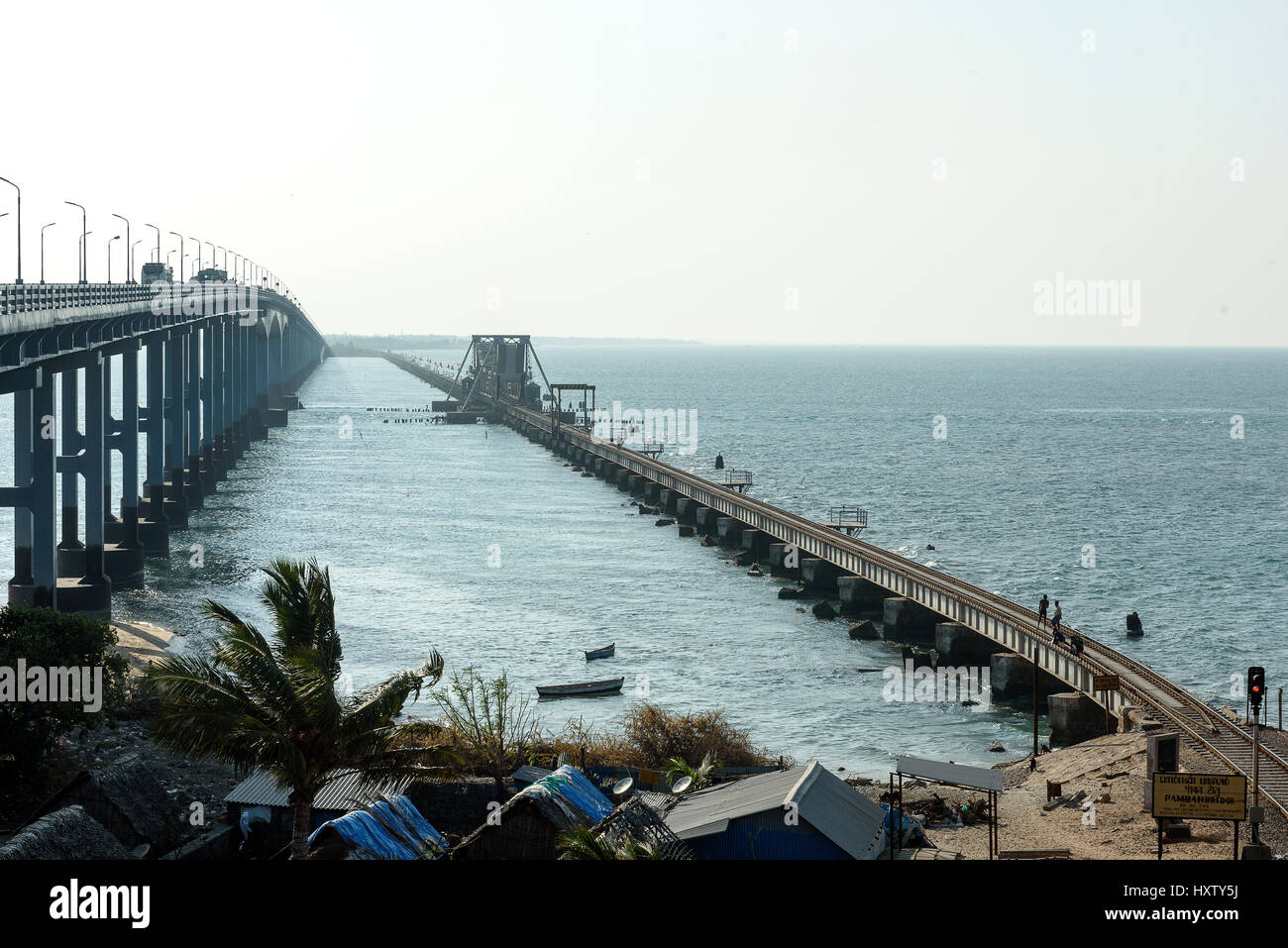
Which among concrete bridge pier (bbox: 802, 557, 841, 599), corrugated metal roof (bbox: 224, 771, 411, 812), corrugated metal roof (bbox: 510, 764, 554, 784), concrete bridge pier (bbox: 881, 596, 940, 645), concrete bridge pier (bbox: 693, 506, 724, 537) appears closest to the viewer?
corrugated metal roof (bbox: 224, 771, 411, 812)

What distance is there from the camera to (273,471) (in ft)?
388

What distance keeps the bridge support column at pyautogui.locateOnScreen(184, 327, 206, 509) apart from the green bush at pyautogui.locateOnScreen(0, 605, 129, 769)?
56.0m

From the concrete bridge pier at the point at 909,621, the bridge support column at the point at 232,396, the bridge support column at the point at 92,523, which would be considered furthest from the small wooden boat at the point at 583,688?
the bridge support column at the point at 232,396

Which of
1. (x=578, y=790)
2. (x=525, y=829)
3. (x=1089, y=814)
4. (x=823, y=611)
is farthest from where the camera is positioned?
(x=823, y=611)

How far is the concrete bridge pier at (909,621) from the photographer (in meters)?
57.2

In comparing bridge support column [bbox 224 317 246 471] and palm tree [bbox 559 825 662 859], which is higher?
bridge support column [bbox 224 317 246 471]

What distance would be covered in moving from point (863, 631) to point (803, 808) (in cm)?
3272

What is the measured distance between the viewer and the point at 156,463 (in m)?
77.0

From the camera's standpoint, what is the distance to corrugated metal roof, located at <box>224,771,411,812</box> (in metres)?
27.3

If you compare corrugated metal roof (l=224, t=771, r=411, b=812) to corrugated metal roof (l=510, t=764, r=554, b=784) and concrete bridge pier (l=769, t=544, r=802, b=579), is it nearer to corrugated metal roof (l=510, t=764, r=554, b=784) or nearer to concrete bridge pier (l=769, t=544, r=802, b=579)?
corrugated metal roof (l=510, t=764, r=554, b=784)

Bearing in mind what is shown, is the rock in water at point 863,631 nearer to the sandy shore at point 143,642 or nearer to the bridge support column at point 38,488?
the sandy shore at point 143,642

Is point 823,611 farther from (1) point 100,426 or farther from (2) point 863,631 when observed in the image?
(1) point 100,426

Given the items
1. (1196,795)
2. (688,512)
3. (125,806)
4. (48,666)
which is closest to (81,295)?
(48,666)

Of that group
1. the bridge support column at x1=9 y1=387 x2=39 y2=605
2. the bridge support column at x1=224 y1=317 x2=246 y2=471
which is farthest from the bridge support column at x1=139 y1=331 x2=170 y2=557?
the bridge support column at x1=224 y1=317 x2=246 y2=471
